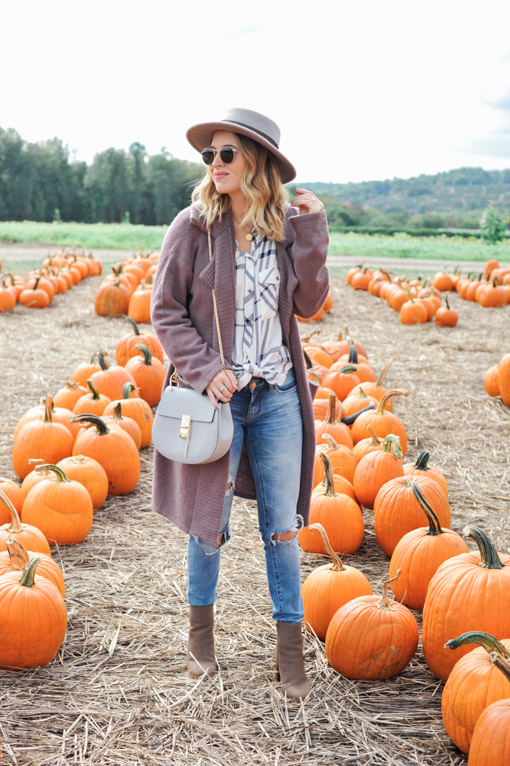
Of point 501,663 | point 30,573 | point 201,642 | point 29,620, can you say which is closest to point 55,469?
A: point 30,573

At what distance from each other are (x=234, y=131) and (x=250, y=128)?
0.18 ft

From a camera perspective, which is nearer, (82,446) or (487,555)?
(487,555)

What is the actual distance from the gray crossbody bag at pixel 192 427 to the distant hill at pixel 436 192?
245 feet

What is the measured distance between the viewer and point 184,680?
272 centimetres

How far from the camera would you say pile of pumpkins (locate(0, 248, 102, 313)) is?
11406mm

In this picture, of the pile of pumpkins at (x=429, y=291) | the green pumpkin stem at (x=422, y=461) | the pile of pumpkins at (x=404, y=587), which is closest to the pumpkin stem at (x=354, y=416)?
the pile of pumpkins at (x=404, y=587)

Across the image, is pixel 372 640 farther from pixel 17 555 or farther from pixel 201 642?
pixel 17 555

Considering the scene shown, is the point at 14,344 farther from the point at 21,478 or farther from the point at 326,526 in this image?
the point at 326,526

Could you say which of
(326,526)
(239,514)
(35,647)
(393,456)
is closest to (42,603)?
(35,647)

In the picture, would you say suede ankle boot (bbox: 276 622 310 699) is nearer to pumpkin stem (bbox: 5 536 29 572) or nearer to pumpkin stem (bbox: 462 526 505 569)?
pumpkin stem (bbox: 462 526 505 569)

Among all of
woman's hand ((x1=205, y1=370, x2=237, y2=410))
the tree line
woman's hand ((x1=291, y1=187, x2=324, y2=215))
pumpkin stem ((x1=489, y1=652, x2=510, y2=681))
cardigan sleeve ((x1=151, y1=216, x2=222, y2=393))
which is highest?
the tree line

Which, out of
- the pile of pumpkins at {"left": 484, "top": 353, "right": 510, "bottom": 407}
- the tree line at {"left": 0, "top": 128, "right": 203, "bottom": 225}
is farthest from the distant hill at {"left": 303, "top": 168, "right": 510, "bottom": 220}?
the pile of pumpkins at {"left": 484, "top": 353, "right": 510, "bottom": 407}

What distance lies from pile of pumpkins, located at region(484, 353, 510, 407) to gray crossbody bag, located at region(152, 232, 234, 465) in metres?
4.58

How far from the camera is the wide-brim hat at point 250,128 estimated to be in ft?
7.93
